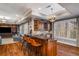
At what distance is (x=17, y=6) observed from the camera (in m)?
2.48

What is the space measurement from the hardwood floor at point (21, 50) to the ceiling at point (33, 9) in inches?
21.7

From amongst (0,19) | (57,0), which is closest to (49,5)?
(57,0)

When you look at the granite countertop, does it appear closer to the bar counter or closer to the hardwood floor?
the hardwood floor

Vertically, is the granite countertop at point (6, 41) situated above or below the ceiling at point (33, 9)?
below

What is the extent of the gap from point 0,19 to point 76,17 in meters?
1.66

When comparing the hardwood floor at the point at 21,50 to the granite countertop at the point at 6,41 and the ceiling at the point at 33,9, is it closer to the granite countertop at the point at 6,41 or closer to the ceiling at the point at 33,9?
the granite countertop at the point at 6,41

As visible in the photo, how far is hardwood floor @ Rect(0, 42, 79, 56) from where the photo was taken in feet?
8.03

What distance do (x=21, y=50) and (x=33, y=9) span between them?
3.09ft

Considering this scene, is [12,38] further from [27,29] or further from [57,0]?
[57,0]

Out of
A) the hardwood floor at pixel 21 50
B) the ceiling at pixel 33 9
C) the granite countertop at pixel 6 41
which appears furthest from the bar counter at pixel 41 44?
the ceiling at pixel 33 9

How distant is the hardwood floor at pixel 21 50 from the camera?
245cm

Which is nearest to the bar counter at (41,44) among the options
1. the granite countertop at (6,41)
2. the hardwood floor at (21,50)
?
the hardwood floor at (21,50)

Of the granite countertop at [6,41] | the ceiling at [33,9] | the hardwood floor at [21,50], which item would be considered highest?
the ceiling at [33,9]

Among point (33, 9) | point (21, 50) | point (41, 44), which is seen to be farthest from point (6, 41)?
point (33, 9)
